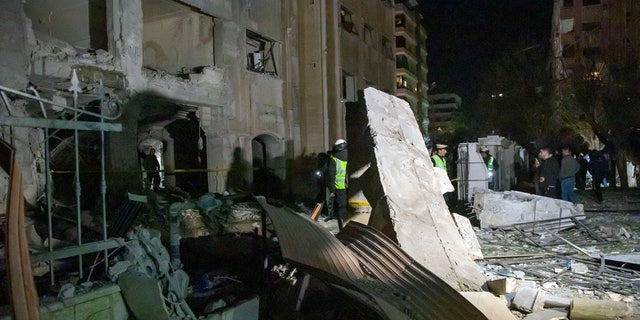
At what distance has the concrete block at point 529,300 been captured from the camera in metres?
4.77

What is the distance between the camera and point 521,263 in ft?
22.1

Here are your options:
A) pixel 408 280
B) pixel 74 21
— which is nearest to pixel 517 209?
pixel 408 280

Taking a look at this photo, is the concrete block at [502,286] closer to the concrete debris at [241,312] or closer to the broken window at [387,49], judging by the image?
the concrete debris at [241,312]

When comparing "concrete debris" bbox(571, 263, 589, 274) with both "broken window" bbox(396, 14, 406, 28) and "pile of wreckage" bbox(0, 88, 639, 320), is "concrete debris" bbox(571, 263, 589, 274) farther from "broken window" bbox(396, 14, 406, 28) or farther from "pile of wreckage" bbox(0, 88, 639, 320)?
"broken window" bbox(396, 14, 406, 28)

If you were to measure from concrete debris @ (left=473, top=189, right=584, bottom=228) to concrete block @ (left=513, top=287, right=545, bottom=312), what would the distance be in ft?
15.1

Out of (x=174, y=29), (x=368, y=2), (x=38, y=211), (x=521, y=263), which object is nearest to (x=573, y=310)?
(x=521, y=263)

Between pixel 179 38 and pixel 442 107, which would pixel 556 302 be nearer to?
pixel 179 38

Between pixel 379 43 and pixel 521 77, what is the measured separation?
10.9m

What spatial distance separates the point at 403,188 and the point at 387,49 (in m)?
22.3

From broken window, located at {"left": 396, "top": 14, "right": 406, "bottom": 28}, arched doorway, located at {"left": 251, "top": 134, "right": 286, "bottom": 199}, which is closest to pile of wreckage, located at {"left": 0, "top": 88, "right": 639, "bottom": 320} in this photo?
arched doorway, located at {"left": 251, "top": 134, "right": 286, "bottom": 199}

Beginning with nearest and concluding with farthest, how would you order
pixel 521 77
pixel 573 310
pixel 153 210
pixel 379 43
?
pixel 573 310 → pixel 153 210 → pixel 379 43 → pixel 521 77

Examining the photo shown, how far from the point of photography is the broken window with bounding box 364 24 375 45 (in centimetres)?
2434

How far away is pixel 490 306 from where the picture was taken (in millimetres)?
4496

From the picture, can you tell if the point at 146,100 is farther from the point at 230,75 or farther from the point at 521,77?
the point at 521,77
